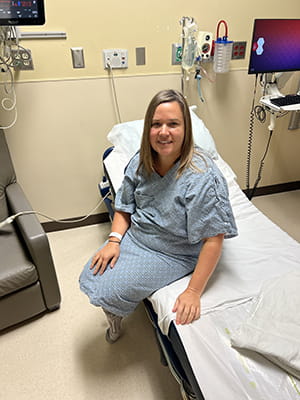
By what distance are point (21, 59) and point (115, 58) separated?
53 cm

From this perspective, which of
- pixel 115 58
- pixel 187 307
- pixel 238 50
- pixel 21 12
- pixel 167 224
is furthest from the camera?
pixel 238 50

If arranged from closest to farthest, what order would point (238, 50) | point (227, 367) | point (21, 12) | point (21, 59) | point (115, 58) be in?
point (227, 367), point (21, 12), point (21, 59), point (115, 58), point (238, 50)

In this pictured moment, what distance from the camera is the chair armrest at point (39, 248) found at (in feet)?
4.51

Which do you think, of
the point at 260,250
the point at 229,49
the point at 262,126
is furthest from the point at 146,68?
the point at 260,250

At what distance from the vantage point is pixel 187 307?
103 cm

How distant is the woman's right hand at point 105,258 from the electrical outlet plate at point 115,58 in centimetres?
114

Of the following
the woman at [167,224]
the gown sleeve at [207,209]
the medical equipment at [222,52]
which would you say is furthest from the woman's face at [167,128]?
the medical equipment at [222,52]

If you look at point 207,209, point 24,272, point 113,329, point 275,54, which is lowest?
Result: point 113,329

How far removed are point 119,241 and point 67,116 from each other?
3.26 ft

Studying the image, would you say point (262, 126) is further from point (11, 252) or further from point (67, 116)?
point (11, 252)

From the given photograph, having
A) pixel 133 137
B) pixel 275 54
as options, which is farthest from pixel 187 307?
pixel 275 54

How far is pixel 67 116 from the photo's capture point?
75.6 inches

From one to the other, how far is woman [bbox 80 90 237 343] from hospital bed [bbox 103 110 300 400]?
0.06m

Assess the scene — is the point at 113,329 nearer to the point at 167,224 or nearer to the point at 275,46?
the point at 167,224
